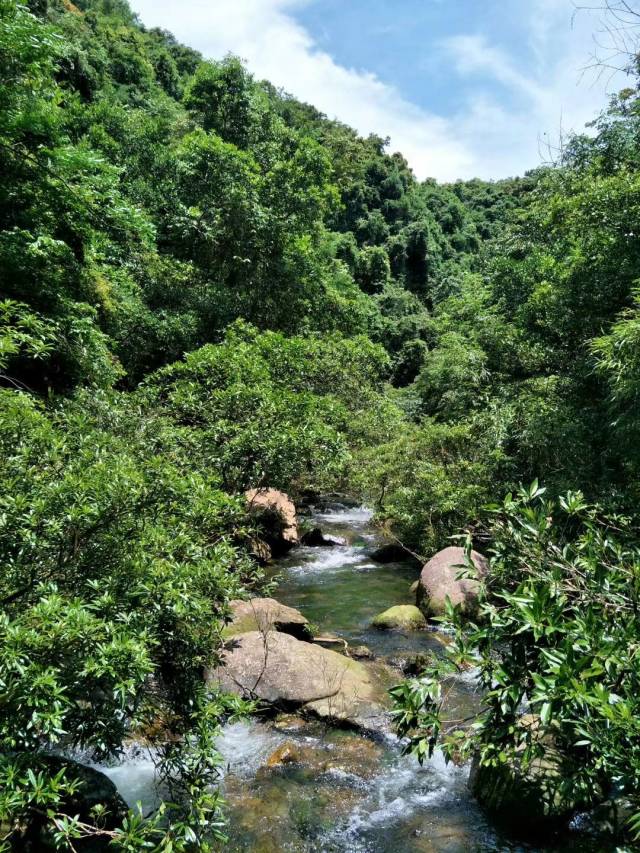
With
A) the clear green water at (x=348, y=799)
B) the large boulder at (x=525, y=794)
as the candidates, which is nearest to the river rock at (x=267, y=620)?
the clear green water at (x=348, y=799)

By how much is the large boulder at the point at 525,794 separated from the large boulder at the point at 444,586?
13.1 feet

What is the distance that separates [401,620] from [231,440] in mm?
4337

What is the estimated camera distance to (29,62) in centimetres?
919

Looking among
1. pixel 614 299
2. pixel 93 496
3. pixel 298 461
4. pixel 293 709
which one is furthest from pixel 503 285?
pixel 93 496

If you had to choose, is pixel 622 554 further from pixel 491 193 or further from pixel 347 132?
pixel 491 193

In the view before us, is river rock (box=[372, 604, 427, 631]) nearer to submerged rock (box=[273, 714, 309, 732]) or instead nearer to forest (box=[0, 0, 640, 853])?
forest (box=[0, 0, 640, 853])

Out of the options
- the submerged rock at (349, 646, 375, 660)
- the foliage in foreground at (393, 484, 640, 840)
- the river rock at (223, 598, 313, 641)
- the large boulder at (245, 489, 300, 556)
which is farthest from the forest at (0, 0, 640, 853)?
the submerged rock at (349, 646, 375, 660)

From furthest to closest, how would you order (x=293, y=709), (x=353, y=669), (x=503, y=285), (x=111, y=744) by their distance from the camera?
(x=503, y=285) → (x=353, y=669) → (x=293, y=709) → (x=111, y=744)

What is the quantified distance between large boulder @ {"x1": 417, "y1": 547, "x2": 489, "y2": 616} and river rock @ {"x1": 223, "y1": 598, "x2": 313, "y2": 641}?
249 cm

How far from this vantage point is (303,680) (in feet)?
23.5

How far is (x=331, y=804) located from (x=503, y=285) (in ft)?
54.7

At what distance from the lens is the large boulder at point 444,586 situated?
32.3 ft

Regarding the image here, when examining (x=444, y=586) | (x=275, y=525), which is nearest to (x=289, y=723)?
(x=444, y=586)

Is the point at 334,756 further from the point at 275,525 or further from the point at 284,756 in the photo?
the point at 275,525
